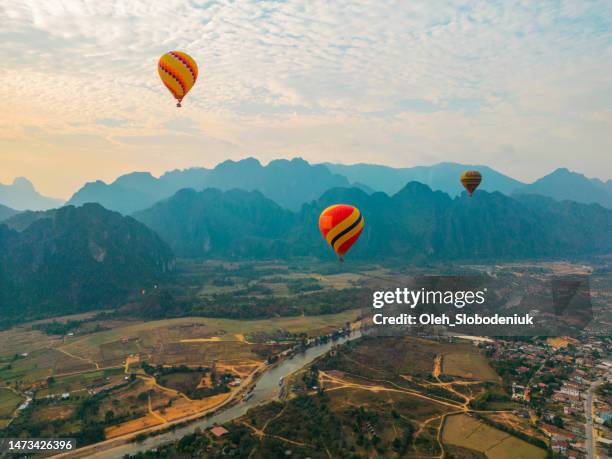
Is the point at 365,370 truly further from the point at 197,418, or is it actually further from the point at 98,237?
the point at 98,237

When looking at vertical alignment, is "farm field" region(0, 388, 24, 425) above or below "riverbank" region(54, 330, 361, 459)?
above

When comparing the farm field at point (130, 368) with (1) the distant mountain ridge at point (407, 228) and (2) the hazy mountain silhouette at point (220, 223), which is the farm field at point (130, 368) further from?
(2) the hazy mountain silhouette at point (220, 223)

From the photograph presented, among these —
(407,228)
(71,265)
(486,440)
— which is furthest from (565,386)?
(407,228)

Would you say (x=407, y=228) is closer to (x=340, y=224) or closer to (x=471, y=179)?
(x=471, y=179)

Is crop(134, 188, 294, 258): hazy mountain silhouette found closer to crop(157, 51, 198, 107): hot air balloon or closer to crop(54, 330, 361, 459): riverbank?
crop(54, 330, 361, 459): riverbank

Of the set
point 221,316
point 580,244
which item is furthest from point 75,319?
point 580,244

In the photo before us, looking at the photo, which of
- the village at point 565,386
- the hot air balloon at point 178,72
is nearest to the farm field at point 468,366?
the village at point 565,386

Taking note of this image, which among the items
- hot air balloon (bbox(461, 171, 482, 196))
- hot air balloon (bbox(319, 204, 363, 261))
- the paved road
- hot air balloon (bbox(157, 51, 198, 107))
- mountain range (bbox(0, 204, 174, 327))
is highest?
hot air balloon (bbox(157, 51, 198, 107))

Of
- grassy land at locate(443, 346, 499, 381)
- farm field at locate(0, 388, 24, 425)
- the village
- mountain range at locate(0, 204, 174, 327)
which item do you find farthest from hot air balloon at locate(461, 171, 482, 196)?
mountain range at locate(0, 204, 174, 327)
